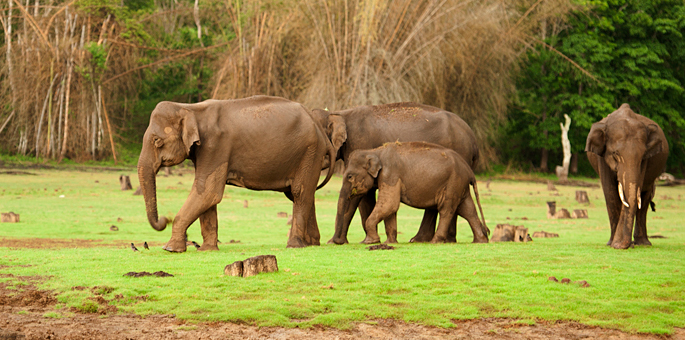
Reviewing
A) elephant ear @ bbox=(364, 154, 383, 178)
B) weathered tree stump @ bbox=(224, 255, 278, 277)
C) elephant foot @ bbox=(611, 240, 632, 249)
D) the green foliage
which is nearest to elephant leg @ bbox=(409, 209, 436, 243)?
elephant ear @ bbox=(364, 154, 383, 178)

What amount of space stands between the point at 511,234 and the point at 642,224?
1.91 m

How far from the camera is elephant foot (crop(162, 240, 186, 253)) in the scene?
9242 millimetres

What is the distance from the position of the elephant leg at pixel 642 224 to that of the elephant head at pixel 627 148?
757 mm

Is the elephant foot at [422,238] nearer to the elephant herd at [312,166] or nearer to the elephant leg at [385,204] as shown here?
the elephant herd at [312,166]

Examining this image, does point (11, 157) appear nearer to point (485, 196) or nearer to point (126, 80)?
point (126, 80)

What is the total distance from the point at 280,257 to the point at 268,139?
6.15ft

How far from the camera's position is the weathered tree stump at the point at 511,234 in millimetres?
11484

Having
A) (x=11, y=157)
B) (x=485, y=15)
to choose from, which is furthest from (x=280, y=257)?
(x=11, y=157)

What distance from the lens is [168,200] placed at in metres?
18.2

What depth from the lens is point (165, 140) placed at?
942cm

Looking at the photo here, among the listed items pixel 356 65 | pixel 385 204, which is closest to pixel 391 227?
pixel 385 204

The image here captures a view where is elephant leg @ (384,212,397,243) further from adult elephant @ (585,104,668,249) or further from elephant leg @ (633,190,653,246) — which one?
elephant leg @ (633,190,653,246)

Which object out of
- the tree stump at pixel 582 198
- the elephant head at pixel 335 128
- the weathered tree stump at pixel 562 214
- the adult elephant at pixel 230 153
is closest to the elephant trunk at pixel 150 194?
the adult elephant at pixel 230 153

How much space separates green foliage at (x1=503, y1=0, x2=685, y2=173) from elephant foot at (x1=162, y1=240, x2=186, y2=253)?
27051 mm
